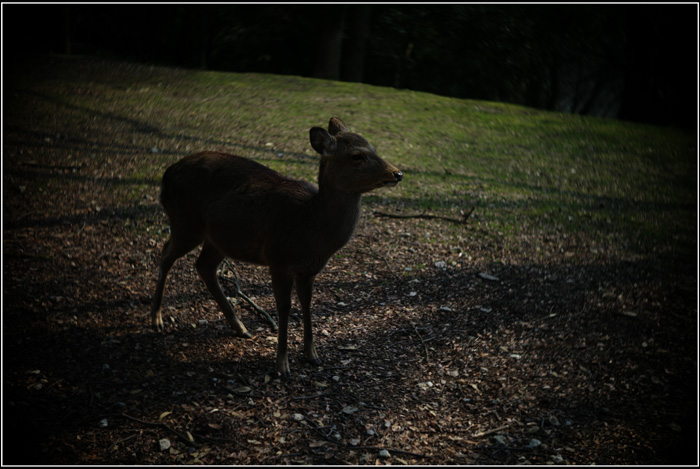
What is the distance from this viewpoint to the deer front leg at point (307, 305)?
13.2ft

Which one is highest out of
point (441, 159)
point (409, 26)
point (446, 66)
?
point (409, 26)

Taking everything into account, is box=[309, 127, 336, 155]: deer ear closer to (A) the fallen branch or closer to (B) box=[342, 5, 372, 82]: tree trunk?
(A) the fallen branch

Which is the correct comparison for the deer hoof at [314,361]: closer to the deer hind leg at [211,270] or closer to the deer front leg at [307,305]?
the deer front leg at [307,305]

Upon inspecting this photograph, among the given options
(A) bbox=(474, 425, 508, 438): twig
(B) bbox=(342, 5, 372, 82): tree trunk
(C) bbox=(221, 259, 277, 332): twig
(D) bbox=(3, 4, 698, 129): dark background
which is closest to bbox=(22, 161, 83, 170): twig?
(C) bbox=(221, 259, 277, 332): twig

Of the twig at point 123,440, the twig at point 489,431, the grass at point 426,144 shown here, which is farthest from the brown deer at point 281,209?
the grass at point 426,144

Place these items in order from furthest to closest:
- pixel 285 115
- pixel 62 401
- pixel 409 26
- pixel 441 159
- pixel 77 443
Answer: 1. pixel 409 26
2. pixel 285 115
3. pixel 441 159
4. pixel 62 401
5. pixel 77 443

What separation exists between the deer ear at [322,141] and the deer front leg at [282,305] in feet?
3.12

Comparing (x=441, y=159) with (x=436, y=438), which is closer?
(x=436, y=438)

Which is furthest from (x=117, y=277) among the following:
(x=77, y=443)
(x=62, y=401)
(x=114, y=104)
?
(x=114, y=104)

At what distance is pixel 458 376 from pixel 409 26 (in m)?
11.5

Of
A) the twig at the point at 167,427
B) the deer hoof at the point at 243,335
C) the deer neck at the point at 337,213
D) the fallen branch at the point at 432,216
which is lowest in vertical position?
the twig at the point at 167,427

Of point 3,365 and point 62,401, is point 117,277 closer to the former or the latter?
point 3,365

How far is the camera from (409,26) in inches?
544

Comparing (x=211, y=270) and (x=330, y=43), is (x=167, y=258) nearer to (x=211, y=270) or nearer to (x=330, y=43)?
(x=211, y=270)
